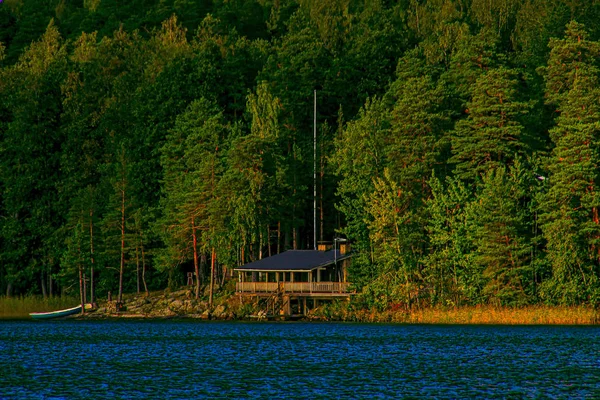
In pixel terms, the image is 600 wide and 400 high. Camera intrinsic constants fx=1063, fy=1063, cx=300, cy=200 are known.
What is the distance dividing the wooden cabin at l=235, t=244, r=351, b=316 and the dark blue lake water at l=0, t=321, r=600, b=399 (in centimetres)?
1063

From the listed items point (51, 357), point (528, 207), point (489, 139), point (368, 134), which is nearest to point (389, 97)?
point (368, 134)

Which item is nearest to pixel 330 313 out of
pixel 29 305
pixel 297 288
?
pixel 297 288

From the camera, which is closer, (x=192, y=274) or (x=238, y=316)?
(x=238, y=316)

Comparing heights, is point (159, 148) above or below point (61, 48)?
below

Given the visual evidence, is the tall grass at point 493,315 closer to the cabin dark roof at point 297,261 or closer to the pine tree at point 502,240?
the pine tree at point 502,240

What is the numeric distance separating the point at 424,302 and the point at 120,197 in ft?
107

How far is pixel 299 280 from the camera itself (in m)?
90.9

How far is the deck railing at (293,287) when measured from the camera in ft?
281

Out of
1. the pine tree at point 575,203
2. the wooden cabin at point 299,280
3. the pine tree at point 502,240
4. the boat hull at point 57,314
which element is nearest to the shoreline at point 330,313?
the boat hull at point 57,314

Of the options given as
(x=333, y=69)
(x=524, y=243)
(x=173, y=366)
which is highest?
(x=333, y=69)

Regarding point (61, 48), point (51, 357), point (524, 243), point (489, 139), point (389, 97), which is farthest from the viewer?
point (61, 48)

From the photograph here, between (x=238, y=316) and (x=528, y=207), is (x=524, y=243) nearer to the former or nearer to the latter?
(x=528, y=207)

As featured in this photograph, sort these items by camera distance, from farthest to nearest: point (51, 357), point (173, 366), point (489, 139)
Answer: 1. point (489, 139)
2. point (51, 357)
3. point (173, 366)

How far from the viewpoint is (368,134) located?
91625 mm
